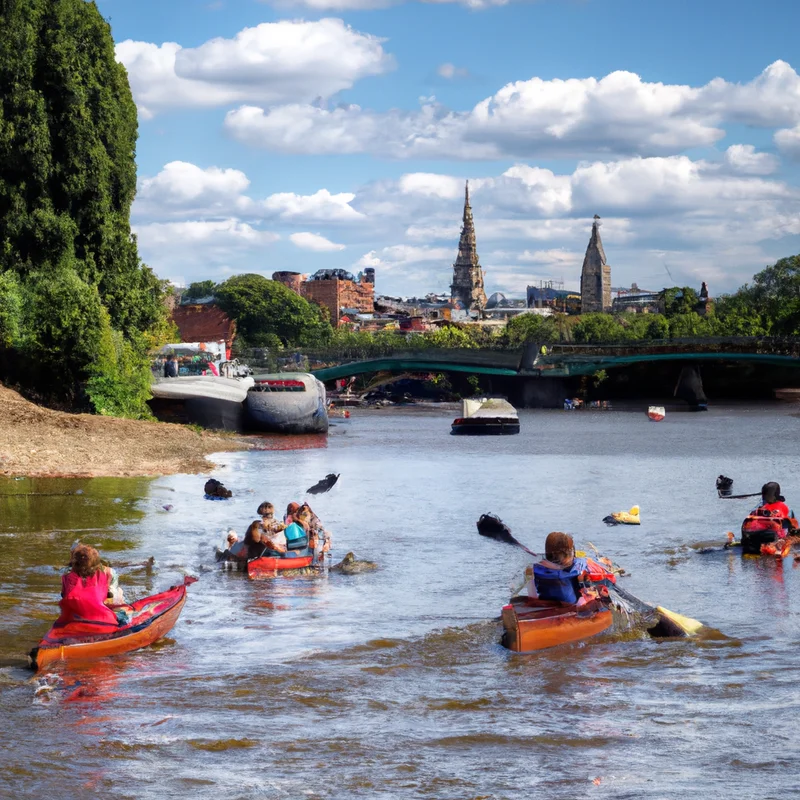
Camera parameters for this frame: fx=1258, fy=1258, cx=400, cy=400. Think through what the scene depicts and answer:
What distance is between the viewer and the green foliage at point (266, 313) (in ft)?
556

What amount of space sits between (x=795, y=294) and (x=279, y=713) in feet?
459

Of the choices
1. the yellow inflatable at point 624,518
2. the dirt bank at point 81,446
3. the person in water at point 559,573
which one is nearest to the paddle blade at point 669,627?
the person in water at point 559,573

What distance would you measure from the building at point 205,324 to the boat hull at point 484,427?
90359 mm

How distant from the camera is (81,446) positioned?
40.5m

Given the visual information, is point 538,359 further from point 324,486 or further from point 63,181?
point 324,486

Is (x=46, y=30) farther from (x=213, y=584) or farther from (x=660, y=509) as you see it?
(x=213, y=584)

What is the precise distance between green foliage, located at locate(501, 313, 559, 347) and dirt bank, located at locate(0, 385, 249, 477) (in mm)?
121948

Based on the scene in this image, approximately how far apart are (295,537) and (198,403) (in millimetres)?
40426

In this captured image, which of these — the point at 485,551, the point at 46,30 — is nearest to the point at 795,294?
the point at 46,30

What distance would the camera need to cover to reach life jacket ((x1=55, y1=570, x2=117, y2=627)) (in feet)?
52.7

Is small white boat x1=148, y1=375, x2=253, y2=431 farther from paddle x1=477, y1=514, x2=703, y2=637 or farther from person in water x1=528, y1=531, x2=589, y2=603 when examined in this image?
person in water x1=528, y1=531, x2=589, y2=603

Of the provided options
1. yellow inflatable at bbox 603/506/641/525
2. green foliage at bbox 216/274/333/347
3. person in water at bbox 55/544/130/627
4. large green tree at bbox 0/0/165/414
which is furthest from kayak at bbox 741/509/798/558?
green foliage at bbox 216/274/333/347

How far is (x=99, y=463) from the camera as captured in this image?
130ft

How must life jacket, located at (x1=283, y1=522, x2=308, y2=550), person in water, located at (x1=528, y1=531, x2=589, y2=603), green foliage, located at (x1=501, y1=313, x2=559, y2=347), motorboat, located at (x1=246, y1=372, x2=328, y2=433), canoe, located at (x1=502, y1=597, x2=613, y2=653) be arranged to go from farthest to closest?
green foliage, located at (x1=501, y1=313, x2=559, y2=347), motorboat, located at (x1=246, y1=372, x2=328, y2=433), life jacket, located at (x1=283, y1=522, x2=308, y2=550), canoe, located at (x1=502, y1=597, x2=613, y2=653), person in water, located at (x1=528, y1=531, x2=589, y2=603)
